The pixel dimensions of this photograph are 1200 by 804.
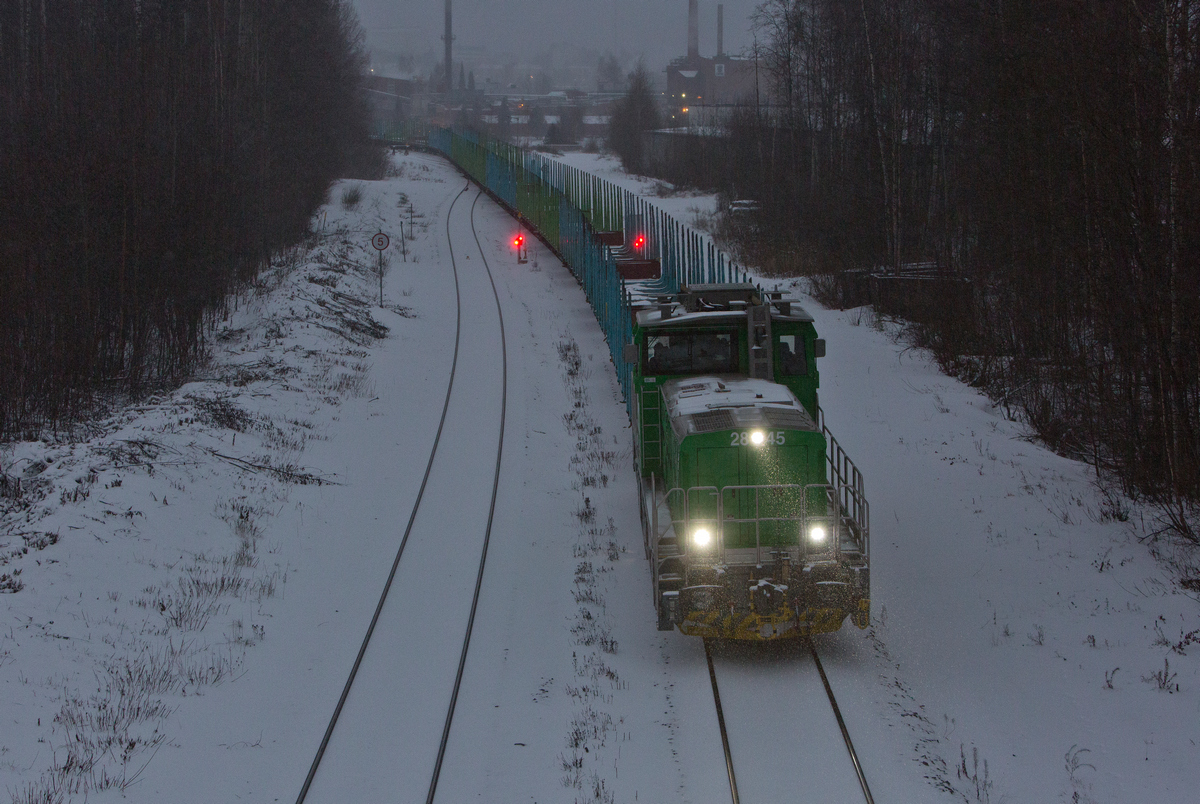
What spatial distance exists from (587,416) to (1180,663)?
36.8 ft

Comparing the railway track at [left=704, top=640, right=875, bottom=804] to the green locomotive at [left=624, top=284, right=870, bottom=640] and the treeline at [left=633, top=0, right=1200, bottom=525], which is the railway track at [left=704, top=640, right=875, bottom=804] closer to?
the green locomotive at [left=624, top=284, right=870, bottom=640]

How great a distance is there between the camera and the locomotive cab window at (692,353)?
11.2 m

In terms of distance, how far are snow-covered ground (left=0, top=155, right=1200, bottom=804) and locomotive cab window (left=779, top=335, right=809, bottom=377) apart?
2.58 m

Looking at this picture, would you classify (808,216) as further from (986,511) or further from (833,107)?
(986,511)

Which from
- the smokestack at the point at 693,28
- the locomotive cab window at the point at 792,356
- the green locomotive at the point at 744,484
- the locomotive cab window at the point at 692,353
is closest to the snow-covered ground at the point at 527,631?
the green locomotive at the point at 744,484

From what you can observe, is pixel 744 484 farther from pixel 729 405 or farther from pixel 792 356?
pixel 792 356

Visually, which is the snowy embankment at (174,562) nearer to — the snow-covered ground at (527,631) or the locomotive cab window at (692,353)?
the snow-covered ground at (527,631)

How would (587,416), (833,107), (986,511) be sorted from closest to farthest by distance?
(986,511), (587,416), (833,107)

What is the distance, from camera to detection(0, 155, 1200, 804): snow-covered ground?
7.82 metres

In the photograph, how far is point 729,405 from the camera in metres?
10.1

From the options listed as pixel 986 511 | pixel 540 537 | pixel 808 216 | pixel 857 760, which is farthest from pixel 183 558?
pixel 808 216

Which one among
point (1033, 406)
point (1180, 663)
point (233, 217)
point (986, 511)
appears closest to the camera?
point (1180, 663)

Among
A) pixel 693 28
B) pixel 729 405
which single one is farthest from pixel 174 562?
pixel 693 28

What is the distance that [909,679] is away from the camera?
9156 mm
